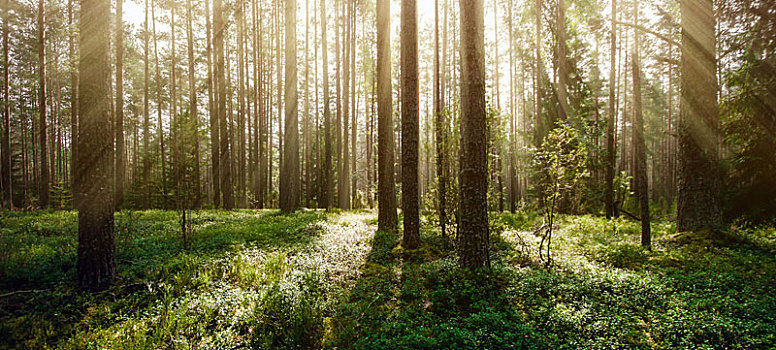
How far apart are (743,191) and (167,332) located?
10698 millimetres

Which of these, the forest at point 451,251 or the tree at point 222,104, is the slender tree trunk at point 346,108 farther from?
the forest at point 451,251

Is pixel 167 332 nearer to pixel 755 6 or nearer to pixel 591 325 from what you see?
pixel 591 325

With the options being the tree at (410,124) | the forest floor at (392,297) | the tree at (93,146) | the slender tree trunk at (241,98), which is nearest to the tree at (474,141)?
the forest floor at (392,297)

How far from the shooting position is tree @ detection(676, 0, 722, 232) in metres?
7.01

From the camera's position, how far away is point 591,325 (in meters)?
3.54

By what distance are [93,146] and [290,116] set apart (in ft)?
29.0

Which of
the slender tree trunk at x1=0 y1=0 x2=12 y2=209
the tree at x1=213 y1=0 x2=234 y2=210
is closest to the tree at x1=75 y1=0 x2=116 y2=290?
the tree at x1=213 y1=0 x2=234 y2=210

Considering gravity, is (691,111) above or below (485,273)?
above

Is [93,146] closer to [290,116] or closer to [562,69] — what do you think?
[290,116]

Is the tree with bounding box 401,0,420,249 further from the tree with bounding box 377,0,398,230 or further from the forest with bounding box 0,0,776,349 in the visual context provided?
the tree with bounding box 377,0,398,230

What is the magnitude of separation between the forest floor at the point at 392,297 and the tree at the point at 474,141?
1.70 feet

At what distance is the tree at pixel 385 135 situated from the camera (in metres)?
9.03

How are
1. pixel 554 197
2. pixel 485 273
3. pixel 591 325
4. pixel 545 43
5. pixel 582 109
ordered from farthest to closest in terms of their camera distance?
pixel 545 43 → pixel 582 109 → pixel 554 197 → pixel 485 273 → pixel 591 325

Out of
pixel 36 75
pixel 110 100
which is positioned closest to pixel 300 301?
pixel 110 100
